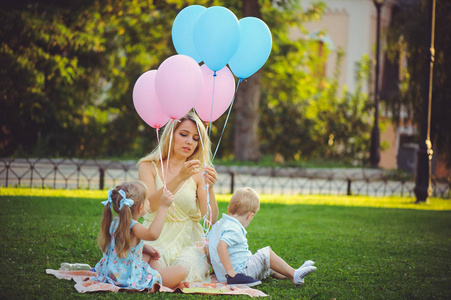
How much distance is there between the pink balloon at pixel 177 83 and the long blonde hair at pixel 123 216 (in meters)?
0.82

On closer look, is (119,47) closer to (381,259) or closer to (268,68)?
(268,68)

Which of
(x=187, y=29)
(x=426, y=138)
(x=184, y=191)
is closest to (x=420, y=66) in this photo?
(x=426, y=138)

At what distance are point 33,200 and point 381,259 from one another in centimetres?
552

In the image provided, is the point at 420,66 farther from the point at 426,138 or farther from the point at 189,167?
the point at 189,167

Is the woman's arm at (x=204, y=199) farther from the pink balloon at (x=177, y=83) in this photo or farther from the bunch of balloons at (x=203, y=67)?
the pink balloon at (x=177, y=83)

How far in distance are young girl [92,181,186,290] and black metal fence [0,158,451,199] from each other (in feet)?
20.2

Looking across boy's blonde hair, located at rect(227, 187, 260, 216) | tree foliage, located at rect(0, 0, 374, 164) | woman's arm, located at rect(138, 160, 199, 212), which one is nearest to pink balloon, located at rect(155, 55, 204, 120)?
woman's arm, located at rect(138, 160, 199, 212)

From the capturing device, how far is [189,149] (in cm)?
462

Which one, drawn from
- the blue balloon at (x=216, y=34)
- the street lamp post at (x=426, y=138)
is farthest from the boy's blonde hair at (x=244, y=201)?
the street lamp post at (x=426, y=138)

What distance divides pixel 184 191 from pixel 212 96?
98 centimetres

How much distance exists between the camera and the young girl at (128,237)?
377 cm

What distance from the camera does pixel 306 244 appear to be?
20.1 ft

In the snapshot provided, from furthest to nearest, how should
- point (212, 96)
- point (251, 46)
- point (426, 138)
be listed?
point (426, 138) → point (251, 46) → point (212, 96)

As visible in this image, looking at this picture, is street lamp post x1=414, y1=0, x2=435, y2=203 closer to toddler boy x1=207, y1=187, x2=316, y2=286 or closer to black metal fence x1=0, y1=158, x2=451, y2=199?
black metal fence x1=0, y1=158, x2=451, y2=199
